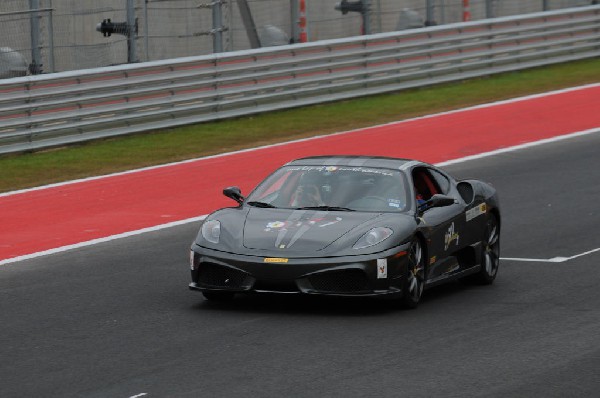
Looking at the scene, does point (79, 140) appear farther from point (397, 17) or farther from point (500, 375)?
point (500, 375)

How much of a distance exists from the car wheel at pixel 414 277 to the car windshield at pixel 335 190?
458 mm

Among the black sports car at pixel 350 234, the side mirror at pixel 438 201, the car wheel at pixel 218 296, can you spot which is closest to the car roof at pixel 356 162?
the black sports car at pixel 350 234

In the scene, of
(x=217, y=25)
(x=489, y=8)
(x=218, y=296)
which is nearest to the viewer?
(x=218, y=296)

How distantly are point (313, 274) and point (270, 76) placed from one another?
1497 centimetres

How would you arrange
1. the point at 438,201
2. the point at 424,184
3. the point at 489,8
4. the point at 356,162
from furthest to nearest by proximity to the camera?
the point at 489,8
the point at 424,184
the point at 356,162
the point at 438,201

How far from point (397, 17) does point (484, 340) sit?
20.0m

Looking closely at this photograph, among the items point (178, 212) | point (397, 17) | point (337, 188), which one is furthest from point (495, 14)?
point (337, 188)

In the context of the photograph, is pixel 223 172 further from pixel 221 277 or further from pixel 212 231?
pixel 221 277

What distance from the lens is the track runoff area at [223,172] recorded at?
656 inches

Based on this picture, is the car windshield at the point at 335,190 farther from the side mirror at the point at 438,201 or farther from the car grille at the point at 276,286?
the car grille at the point at 276,286

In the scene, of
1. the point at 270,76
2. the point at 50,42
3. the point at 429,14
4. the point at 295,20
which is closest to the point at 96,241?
the point at 50,42

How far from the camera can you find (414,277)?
12078mm

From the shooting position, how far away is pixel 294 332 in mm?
11016

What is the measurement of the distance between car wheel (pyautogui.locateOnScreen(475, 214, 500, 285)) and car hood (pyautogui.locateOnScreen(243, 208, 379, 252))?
172 centimetres
